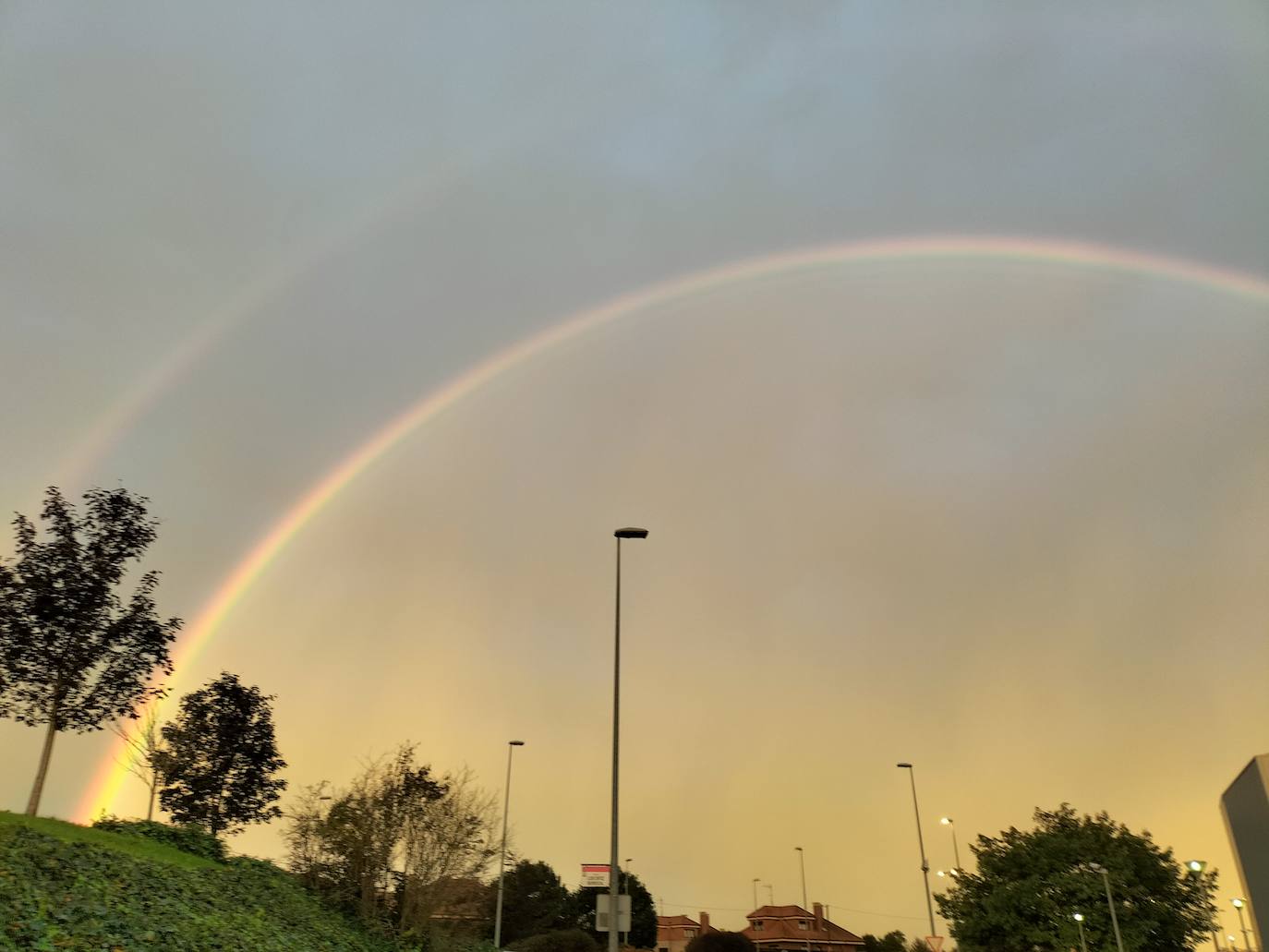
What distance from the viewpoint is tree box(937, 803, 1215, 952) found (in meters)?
45.6

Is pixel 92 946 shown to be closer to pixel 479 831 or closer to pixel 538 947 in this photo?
pixel 479 831

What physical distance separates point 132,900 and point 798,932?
11108 cm

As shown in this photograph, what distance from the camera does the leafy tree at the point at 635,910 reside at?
78312 millimetres

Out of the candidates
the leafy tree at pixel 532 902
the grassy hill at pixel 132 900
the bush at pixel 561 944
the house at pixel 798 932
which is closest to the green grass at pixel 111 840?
the grassy hill at pixel 132 900

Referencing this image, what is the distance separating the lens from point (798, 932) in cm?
10988

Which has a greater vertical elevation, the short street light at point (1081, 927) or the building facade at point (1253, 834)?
the building facade at point (1253, 834)

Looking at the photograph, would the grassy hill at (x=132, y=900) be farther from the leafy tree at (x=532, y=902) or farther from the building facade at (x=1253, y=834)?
the building facade at (x=1253, y=834)

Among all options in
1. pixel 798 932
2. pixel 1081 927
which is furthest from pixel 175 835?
pixel 798 932

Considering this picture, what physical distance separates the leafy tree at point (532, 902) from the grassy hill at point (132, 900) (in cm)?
4825

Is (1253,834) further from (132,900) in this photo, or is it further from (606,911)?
A: (132,900)

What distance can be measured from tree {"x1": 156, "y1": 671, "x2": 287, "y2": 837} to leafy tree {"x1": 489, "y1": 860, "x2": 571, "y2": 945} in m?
39.6

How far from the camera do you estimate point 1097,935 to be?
4475cm

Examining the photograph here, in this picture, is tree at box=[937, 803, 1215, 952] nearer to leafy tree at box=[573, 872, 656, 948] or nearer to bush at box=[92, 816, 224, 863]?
leafy tree at box=[573, 872, 656, 948]

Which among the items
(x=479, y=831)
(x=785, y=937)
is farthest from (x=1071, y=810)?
(x=785, y=937)
